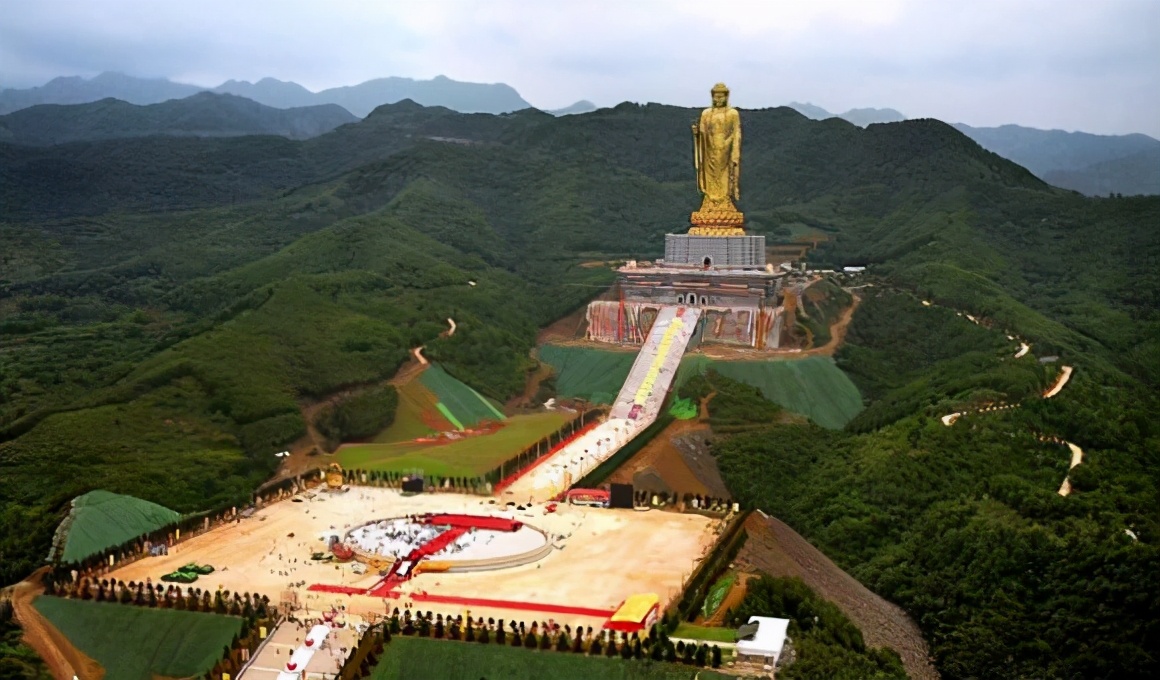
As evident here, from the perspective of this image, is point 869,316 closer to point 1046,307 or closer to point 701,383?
point 1046,307

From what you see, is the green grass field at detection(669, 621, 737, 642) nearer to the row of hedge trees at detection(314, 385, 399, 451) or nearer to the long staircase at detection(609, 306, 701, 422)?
the long staircase at detection(609, 306, 701, 422)

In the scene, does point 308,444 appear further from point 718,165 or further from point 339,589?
point 718,165

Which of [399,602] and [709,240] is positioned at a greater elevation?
[709,240]

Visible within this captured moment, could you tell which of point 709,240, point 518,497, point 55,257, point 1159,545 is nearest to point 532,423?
point 518,497

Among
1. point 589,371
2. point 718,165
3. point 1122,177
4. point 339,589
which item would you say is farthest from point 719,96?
point 1122,177

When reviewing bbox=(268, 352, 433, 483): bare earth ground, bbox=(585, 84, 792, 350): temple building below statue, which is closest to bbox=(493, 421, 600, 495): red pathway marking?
bbox=(268, 352, 433, 483): bare earth ground
